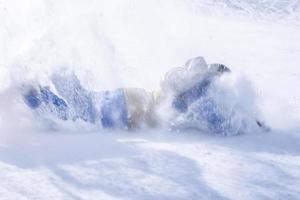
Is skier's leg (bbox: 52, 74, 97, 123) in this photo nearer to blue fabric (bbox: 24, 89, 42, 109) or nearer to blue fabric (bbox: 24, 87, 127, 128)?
blue fabric (bbox: 24, 87, 127, 128)

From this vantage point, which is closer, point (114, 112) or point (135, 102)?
point (114, 112)

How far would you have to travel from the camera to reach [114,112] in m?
4.84

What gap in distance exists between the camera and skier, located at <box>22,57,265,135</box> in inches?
188

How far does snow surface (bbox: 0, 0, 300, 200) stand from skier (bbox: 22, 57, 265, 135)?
13cm

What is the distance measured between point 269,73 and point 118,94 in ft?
14.7

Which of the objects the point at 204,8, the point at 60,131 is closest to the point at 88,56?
the point at 60,131

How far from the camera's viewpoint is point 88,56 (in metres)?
5.92

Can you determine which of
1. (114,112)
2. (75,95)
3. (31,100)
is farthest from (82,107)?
(31,100)

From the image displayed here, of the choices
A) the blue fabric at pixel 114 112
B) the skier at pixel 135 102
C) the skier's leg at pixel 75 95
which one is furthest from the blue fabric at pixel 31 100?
the blue fabric at pixel 114 112

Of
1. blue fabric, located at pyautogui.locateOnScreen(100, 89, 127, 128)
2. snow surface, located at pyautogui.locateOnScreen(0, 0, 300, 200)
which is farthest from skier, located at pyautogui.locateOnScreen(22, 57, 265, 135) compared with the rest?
snow surface, located at pyautogui.locateOnScreen(0, 0, 300, 200)

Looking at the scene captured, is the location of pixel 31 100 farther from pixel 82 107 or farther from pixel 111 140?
pixel 111 140

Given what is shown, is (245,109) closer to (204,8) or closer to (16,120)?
(16,120)

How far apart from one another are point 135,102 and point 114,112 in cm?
27

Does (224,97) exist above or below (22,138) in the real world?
above
